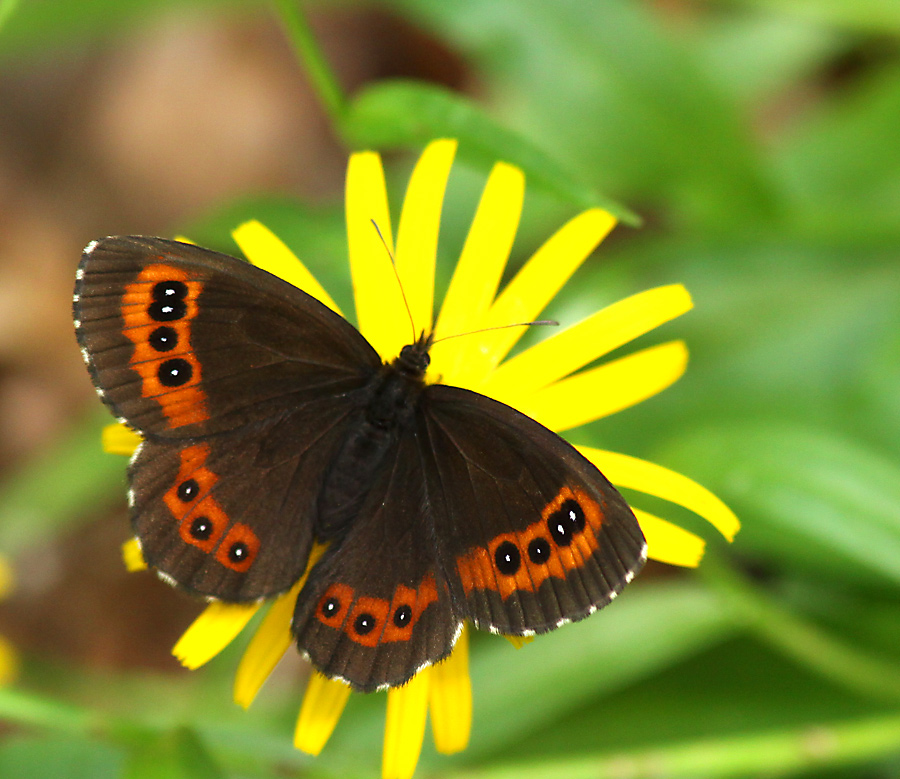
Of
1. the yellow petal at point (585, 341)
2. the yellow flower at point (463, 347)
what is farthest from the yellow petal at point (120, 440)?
the yellow petal at point (585, 341)

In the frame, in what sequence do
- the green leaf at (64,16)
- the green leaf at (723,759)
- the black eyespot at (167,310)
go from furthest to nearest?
the green leaf at (64,16), the green leaf at (723,759), the black eyespot at (167,310)

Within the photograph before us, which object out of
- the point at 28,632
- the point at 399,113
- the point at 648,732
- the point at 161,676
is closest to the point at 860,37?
the point at 399,113

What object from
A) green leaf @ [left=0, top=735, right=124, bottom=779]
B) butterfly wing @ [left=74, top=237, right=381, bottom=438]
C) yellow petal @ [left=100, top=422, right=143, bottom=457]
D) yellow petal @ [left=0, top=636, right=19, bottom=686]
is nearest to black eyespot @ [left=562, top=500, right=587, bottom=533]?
butterfly wing @ [left=74, top=237, right=381, bottom=438]

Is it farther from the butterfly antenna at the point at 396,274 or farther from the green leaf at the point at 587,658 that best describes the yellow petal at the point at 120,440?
the green leaf at the point at 587,658

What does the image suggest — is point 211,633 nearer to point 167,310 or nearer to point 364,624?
point 364,624

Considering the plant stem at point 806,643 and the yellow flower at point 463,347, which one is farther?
the plant stem at point 806,643

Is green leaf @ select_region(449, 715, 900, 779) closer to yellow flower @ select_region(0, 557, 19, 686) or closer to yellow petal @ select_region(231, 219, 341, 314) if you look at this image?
yellow petal @ select_region(231, 219, 341, 314)

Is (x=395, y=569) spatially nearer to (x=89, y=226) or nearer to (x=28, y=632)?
(x=28, y=632)
